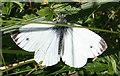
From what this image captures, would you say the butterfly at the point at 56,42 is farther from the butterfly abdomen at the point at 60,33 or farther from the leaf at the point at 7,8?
the leaf at the point at 7,8

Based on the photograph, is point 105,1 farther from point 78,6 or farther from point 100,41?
point 100,41

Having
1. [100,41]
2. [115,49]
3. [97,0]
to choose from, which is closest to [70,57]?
[100,41]

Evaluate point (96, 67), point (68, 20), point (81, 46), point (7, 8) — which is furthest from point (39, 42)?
point (7, 8)

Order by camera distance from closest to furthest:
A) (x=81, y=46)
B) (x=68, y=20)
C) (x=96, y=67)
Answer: (x=81, y=46)
(x=96, y=67)
(x=68, y=20)

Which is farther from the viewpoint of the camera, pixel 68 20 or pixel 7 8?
pixel 7 8

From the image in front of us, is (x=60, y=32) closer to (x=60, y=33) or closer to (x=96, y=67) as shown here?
(x=60, y=33)

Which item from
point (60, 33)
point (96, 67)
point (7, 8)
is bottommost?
point (96, 67)
